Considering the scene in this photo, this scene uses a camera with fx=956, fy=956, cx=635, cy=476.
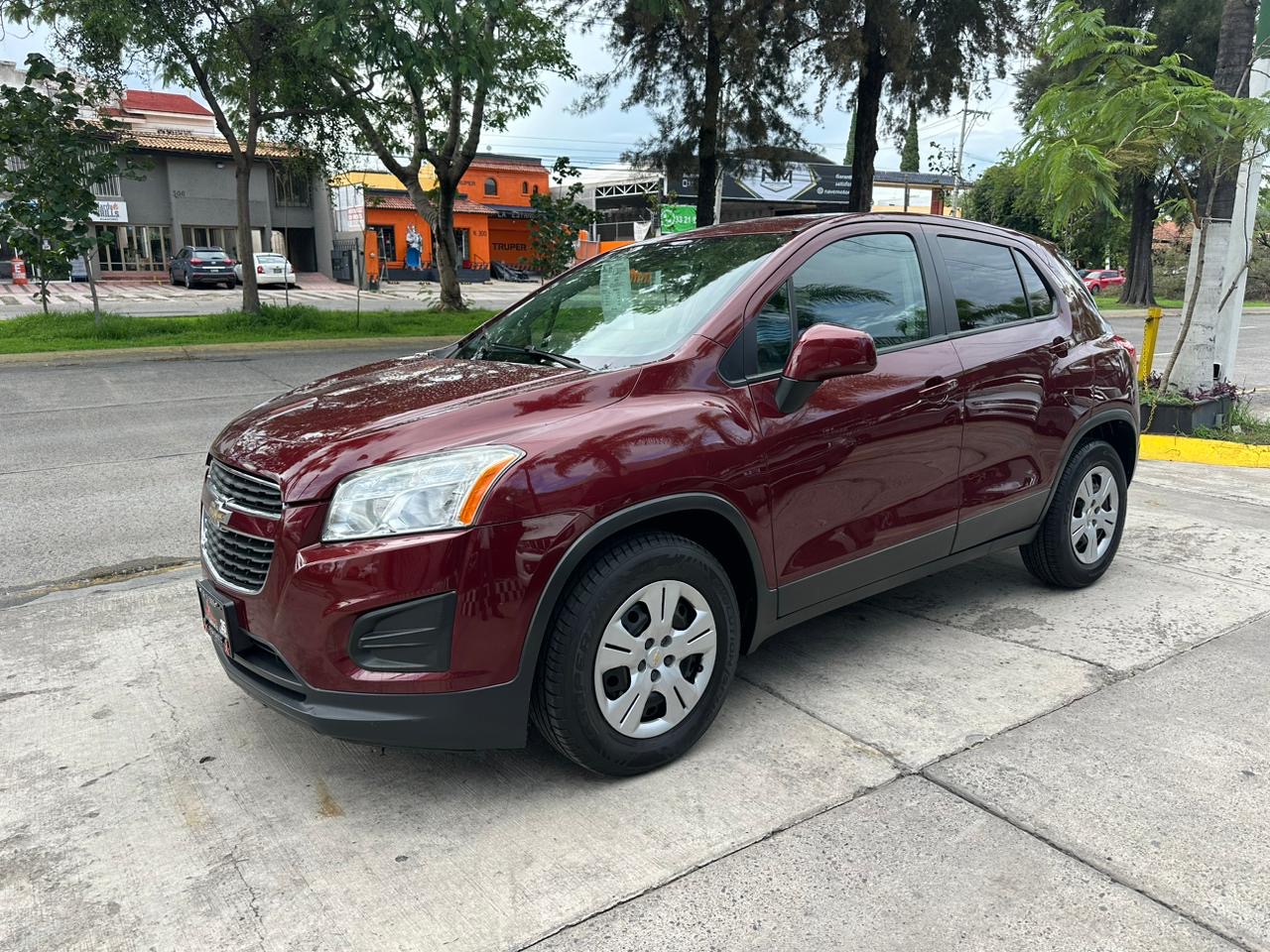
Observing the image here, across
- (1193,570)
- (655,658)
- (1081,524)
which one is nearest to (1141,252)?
(1193,570)

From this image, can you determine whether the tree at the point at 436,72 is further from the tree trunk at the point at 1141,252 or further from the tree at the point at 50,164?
the tree trunk at the point at 1141,252

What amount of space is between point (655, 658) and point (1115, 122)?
268 inches

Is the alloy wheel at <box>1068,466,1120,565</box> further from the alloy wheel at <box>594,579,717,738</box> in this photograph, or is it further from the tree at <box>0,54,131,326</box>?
the tree at <box>0,54,131,326</box>

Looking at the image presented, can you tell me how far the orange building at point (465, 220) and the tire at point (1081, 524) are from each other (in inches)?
1729

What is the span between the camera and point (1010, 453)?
4109 millimetres

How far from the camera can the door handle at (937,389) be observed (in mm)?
3721

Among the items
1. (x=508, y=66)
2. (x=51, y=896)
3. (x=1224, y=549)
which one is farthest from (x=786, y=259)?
(x=508, y=66)

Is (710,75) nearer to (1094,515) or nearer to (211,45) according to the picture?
(211,45)

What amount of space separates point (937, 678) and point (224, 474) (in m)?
2.70

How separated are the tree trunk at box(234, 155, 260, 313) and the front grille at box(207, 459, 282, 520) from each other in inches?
601

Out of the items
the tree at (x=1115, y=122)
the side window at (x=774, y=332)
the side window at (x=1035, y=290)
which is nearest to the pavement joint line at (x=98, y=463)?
the side window at (x=774, y=332)

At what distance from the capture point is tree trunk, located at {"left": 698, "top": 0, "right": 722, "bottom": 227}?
50.9 feet

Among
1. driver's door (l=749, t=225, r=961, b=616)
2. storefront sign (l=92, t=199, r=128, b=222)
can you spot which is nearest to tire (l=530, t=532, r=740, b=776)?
driver's door (l=749, t=225, r=961, b=616)

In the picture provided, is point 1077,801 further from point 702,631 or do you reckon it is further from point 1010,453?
point 1010,453
